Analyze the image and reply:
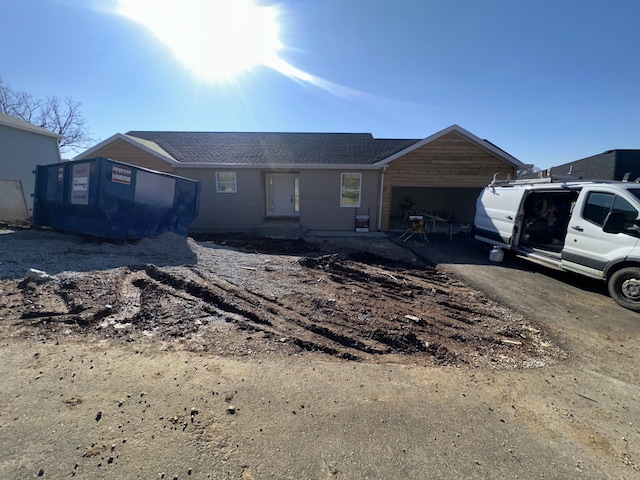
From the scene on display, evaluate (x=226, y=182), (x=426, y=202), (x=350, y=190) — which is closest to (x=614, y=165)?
(x=426, y=202)

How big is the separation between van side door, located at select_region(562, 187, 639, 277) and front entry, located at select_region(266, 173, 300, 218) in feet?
33.5

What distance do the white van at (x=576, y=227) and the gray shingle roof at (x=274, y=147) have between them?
594 centimetres

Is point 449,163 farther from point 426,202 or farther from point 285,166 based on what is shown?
point 285,166

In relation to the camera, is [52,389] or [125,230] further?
[125,230]

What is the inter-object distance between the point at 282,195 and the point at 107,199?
26.2 feet

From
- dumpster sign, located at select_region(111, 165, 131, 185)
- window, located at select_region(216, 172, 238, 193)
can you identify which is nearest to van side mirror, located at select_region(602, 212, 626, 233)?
dumpster sign, located at select_region(111, 165, 131, 185)

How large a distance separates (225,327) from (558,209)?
30.6 ft

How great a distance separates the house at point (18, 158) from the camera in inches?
425

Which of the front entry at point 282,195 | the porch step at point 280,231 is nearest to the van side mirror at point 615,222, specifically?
the porch step at point 280,231

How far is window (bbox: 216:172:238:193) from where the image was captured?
12219mm

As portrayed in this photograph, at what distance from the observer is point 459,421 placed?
7.14 ft

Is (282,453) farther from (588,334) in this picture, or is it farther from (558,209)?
(558,209)

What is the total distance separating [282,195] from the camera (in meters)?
13.8

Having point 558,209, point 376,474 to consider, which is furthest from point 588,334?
point 558,209
